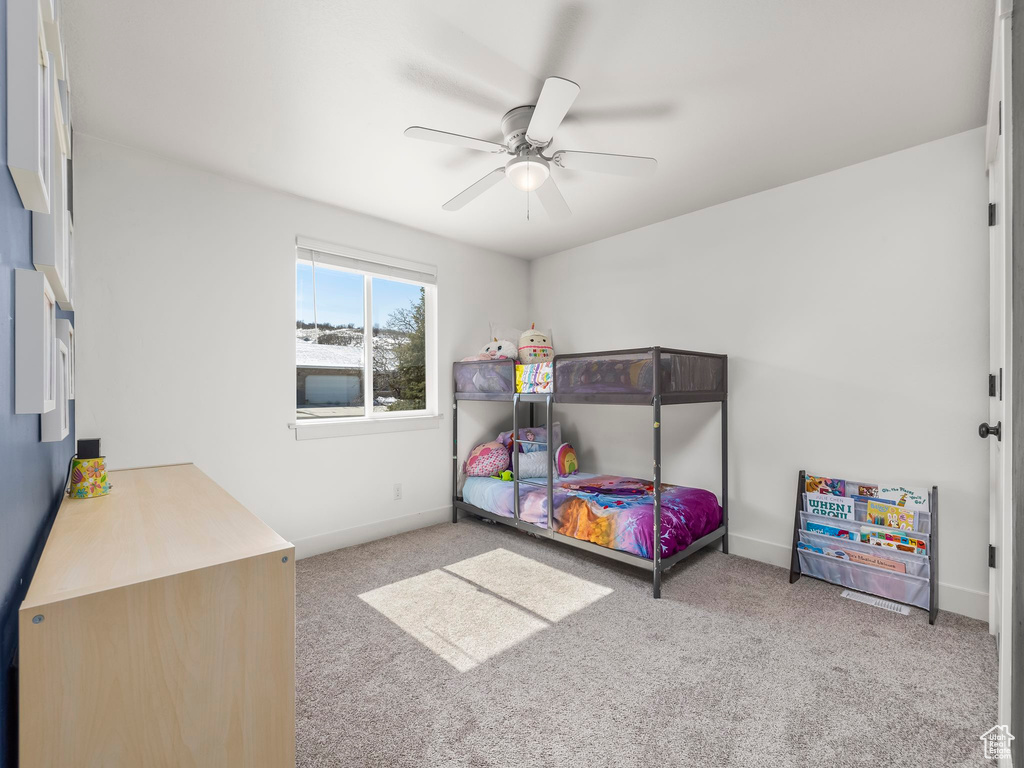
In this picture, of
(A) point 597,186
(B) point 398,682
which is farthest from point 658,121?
(B) point 398,682

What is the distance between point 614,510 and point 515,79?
7.45 ft

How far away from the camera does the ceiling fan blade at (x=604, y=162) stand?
2.04 m

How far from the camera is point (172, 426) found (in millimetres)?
2604

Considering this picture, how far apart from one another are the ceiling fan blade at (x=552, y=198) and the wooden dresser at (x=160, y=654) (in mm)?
1910

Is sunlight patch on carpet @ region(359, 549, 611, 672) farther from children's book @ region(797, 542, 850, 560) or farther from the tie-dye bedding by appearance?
children's book @ region(797, 542, 850, 560)

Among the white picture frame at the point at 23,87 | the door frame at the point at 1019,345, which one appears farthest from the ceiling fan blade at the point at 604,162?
the white picture frame at the point at 23,87

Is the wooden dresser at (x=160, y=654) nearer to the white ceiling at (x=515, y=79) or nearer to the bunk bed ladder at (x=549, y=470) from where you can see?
the white ceiling at (x=515, y=79)

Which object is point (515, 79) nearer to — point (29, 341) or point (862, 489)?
point (29, 341)

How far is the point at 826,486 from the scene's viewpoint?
2.71 m

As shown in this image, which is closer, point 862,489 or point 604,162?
point 604,162

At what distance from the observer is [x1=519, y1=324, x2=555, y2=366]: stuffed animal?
374 centimetres

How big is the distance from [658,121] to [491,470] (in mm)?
2642

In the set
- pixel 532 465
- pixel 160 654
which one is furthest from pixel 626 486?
pixel 160 654

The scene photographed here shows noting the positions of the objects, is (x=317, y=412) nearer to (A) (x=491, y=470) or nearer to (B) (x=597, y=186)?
(A) (x=491, y=470)
